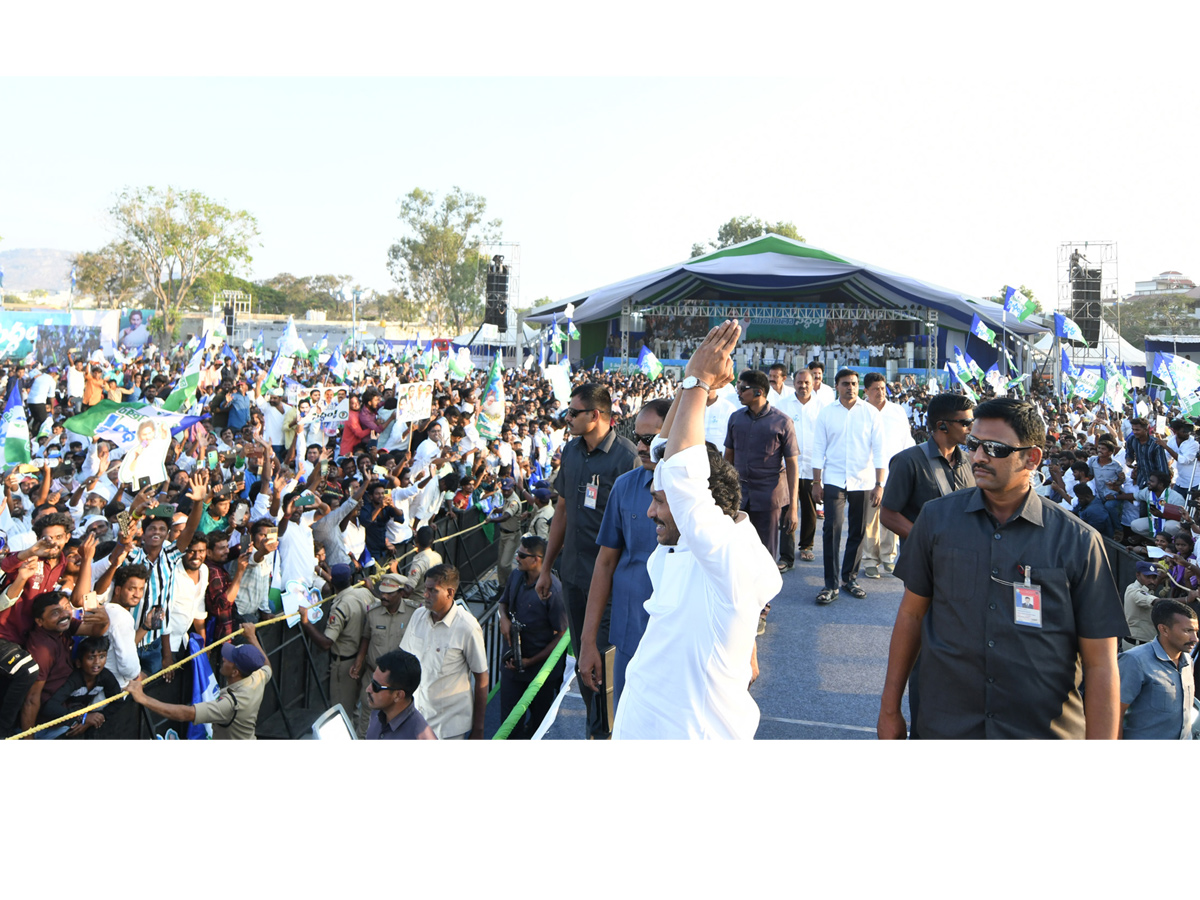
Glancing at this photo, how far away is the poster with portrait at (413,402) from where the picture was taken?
1145cm

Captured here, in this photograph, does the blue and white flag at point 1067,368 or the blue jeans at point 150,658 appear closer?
the blue jeans at point 150,658

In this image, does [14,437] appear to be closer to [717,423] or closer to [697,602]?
[717,423]

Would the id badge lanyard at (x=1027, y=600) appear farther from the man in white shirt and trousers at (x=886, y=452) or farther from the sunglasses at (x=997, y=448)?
the man in white shirt and trousers at (x=886, y=452)

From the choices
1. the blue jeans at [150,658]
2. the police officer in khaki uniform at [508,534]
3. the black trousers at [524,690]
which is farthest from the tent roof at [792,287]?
the blue jeans at [150,658]

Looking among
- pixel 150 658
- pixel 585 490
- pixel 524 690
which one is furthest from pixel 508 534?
pixel 585 490

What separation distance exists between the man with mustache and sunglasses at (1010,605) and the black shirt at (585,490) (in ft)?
6.19

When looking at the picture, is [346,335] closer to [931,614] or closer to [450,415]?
[450,415]

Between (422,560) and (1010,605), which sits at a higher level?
(1010,605)

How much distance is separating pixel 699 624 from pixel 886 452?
4.52 metres

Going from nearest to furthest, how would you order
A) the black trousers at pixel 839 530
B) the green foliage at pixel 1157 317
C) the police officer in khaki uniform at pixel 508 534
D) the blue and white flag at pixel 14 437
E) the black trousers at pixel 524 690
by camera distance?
the black trousers at pixel 524 690 → the black trousers at pixel 839 530 → the blue and white flag at pixel 14 437 → the police officer in khaki uniform at pixel 508 534 → the green foliage at pixel 1157 317

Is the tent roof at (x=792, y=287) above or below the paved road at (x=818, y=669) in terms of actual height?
above

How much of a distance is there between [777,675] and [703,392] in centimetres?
283

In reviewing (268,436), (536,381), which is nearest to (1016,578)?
(268,436)

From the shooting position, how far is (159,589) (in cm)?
567
